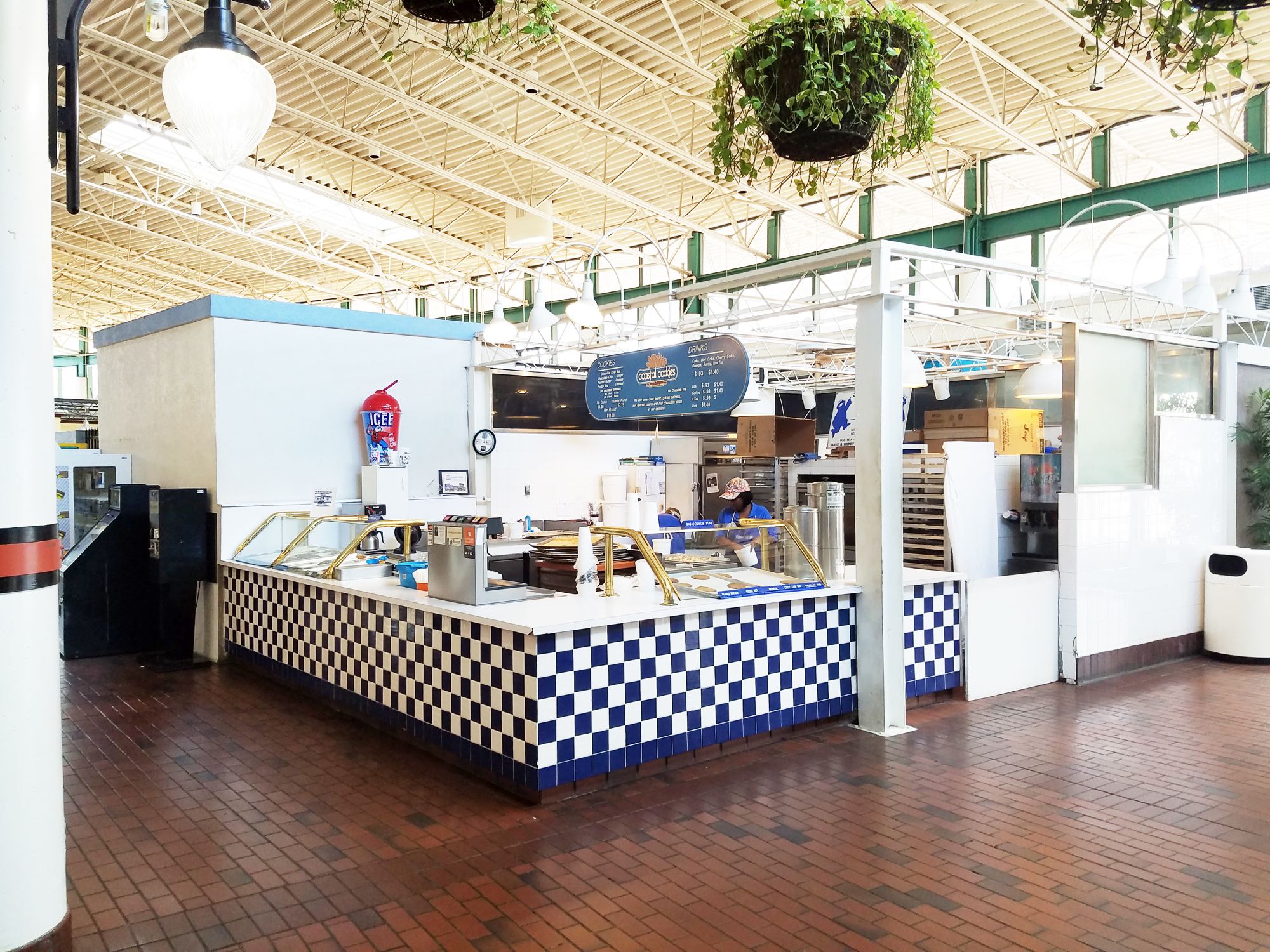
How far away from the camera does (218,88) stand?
256cm

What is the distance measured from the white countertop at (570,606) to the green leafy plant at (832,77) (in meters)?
2.10

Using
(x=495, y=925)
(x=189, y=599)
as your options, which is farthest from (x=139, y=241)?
(x=495, y=925)

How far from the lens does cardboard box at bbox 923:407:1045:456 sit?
7.75 metres

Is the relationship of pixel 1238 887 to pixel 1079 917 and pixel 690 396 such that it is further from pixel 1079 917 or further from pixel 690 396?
pixel 690 396

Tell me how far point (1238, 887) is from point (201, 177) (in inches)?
665

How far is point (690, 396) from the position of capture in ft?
18.6

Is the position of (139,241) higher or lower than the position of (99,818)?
higher

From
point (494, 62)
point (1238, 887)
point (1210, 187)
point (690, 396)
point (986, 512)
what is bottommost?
point (1238, 887)

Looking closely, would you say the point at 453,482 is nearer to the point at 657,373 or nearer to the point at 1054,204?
the point at 657,373

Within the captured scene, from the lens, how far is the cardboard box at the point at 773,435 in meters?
9.07

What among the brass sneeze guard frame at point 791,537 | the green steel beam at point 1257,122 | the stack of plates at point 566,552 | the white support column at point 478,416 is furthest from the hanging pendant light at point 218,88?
the green steel beam at point 1257,122

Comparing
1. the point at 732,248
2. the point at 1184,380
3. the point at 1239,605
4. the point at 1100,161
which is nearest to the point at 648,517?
the point at 1184,380

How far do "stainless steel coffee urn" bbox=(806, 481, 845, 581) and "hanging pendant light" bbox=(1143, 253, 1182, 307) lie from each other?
275cm

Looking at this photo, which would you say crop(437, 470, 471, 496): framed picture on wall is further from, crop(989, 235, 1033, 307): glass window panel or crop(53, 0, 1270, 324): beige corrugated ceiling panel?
crop(989, 235, 1033, 307): glass window panel
